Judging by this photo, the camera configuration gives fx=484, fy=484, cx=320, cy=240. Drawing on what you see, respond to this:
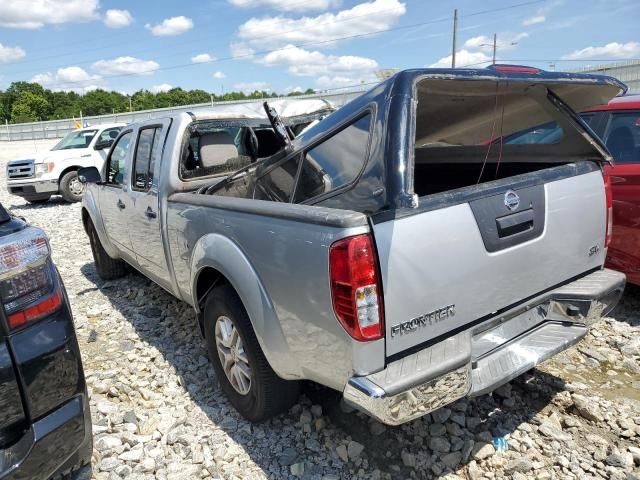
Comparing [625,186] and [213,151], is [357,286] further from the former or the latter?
[625,186]

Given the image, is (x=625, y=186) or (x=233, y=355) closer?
(x=233, y=355)

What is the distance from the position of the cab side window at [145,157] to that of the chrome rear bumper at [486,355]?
2.64 metres

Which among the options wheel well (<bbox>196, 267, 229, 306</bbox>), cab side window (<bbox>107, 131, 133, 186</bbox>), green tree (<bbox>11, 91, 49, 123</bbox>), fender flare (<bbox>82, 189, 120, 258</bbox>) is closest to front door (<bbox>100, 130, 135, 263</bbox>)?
cab side window (<bbox>107, 131, 133, 186</bbox>)

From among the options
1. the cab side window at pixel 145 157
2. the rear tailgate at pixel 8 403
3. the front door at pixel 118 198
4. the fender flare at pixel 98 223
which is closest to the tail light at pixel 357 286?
the rear tailgate at pixel 8 403

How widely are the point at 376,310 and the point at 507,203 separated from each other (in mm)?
865

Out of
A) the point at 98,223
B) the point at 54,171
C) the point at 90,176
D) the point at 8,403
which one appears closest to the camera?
the point at 8,403

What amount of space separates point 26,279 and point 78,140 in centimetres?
1358

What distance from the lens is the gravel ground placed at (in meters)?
2.57

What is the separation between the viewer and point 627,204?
12.7ft

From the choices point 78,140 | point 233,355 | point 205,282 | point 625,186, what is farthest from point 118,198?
point 78,140

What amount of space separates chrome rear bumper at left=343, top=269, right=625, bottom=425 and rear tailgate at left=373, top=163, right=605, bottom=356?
72 millimetres

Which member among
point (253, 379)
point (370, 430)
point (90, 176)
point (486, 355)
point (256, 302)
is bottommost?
point (370, 430)

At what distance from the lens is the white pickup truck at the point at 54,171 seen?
40.6ft

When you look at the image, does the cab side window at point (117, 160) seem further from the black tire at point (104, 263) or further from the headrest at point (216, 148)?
the headrest at point (216, 148)
